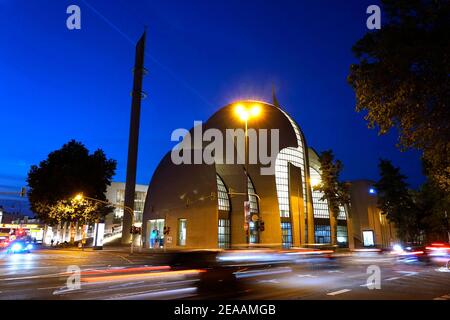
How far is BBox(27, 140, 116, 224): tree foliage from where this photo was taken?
182 ft

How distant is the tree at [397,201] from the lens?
55.2 meters

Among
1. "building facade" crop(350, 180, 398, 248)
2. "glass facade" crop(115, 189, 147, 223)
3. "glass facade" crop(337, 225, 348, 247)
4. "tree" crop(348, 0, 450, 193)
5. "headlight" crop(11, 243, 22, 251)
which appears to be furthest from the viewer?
"glass facade" crop(115, 189, 147, 223)

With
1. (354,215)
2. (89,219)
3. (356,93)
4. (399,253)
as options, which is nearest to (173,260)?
(356,93)

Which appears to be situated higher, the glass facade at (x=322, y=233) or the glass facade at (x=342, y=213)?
the glass facade at (x=342, y=213)

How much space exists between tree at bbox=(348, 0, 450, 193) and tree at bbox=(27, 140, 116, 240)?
51.9m

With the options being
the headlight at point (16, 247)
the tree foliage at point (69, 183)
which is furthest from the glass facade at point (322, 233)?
the headlight at point (16, 247)

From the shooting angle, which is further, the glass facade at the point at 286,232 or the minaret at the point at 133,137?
the minaret at the point at 133,137

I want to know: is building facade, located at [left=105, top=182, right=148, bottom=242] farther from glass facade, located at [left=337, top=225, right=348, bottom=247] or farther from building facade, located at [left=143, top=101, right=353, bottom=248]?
glass facade, located at [left=337, top=225, right=348, bottom=247]

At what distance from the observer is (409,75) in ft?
34.9

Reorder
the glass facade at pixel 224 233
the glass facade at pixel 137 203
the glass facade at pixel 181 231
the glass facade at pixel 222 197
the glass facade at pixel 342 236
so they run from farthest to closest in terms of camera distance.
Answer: the glass facade at pixel 137 203
the glass facade at pixel 342 236
the glass facade at pixel 181 231
the glass facade at pixel 222 197
the glass facade at pixel 224 233

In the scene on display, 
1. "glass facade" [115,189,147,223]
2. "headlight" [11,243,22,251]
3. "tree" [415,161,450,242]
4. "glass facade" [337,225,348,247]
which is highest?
"glass facade" [115,189,147,223]

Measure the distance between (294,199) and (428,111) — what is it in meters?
45.6

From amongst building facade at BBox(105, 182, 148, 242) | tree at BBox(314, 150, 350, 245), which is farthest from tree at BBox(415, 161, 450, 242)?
building facade at BBox(105, 182, 148, 242)

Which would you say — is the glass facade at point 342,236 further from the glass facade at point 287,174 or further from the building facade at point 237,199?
the glass facade at point 287,174
